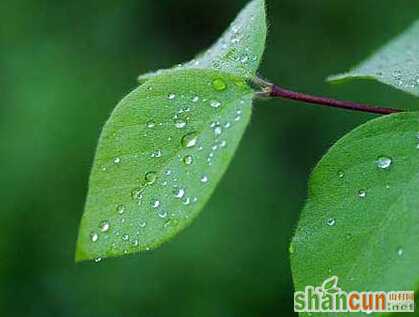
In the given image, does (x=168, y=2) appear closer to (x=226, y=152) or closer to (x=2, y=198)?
(x=2, y=198)

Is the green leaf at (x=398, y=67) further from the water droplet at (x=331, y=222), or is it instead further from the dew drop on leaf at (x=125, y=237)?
the dew drop on leaf at (x=125, y=237)

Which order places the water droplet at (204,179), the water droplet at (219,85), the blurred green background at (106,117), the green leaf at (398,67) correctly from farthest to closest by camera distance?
1. the blurred green background at (106,117)
2. the green leaf at (398,67)
3. the water droplet at (219,85)
4. the water droplet at (204,179)

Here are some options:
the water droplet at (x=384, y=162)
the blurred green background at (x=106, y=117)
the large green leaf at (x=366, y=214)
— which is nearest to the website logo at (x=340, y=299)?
the large green leaf at (x=366, y=214)

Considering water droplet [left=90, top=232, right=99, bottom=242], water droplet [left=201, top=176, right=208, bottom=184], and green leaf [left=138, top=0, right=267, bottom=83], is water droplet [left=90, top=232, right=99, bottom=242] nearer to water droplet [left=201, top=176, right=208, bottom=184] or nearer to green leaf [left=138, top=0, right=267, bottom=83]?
water droplet [left=201, top=176, right=208, bottom=184]

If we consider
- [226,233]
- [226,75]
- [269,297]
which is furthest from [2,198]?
[226,75]

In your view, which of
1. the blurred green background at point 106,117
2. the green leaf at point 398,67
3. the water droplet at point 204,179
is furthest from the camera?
the blurred green background at point 106,117

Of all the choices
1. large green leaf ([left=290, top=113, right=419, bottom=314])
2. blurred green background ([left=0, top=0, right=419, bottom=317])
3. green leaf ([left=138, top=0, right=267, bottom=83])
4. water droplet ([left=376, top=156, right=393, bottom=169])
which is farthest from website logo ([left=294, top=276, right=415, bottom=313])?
blurred green background ([left=0, top=0, right=419, bottom=317])

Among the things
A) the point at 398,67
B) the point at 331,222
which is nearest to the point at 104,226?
the point at 331,222

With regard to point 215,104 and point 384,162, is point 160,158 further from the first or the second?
point 384,162
